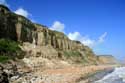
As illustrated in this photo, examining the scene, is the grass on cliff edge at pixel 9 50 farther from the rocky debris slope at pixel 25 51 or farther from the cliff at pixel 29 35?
the cliff at pixel 29 35

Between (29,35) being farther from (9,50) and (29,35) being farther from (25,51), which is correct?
(9,50)

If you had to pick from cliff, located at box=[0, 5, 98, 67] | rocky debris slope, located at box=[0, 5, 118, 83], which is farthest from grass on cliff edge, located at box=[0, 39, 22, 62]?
cliff, located at box=[0, 5, 98, 67]

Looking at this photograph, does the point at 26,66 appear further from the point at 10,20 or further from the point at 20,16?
the point at 20,16

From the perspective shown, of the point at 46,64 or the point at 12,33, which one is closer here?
the point at 46,64

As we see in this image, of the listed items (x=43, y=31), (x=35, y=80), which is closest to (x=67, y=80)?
(x=35, y=80)

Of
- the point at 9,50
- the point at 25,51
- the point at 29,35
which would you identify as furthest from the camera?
the point at 29,35

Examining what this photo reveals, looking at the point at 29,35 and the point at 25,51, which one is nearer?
the point at 25,51

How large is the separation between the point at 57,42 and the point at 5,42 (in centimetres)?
4706

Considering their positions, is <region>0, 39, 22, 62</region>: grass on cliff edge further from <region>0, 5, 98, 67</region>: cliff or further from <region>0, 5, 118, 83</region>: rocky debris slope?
<region>0, 5, 98, 67</region>: cliff

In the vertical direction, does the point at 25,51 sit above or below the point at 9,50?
above

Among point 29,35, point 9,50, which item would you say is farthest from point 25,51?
point 29,35

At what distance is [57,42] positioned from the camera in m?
105

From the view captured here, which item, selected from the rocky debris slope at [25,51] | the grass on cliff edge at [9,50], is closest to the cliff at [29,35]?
the rocky debris slope at [25,51]

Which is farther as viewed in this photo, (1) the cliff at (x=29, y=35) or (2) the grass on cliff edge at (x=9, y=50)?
(1) the cliff at (x=29, y=35)
